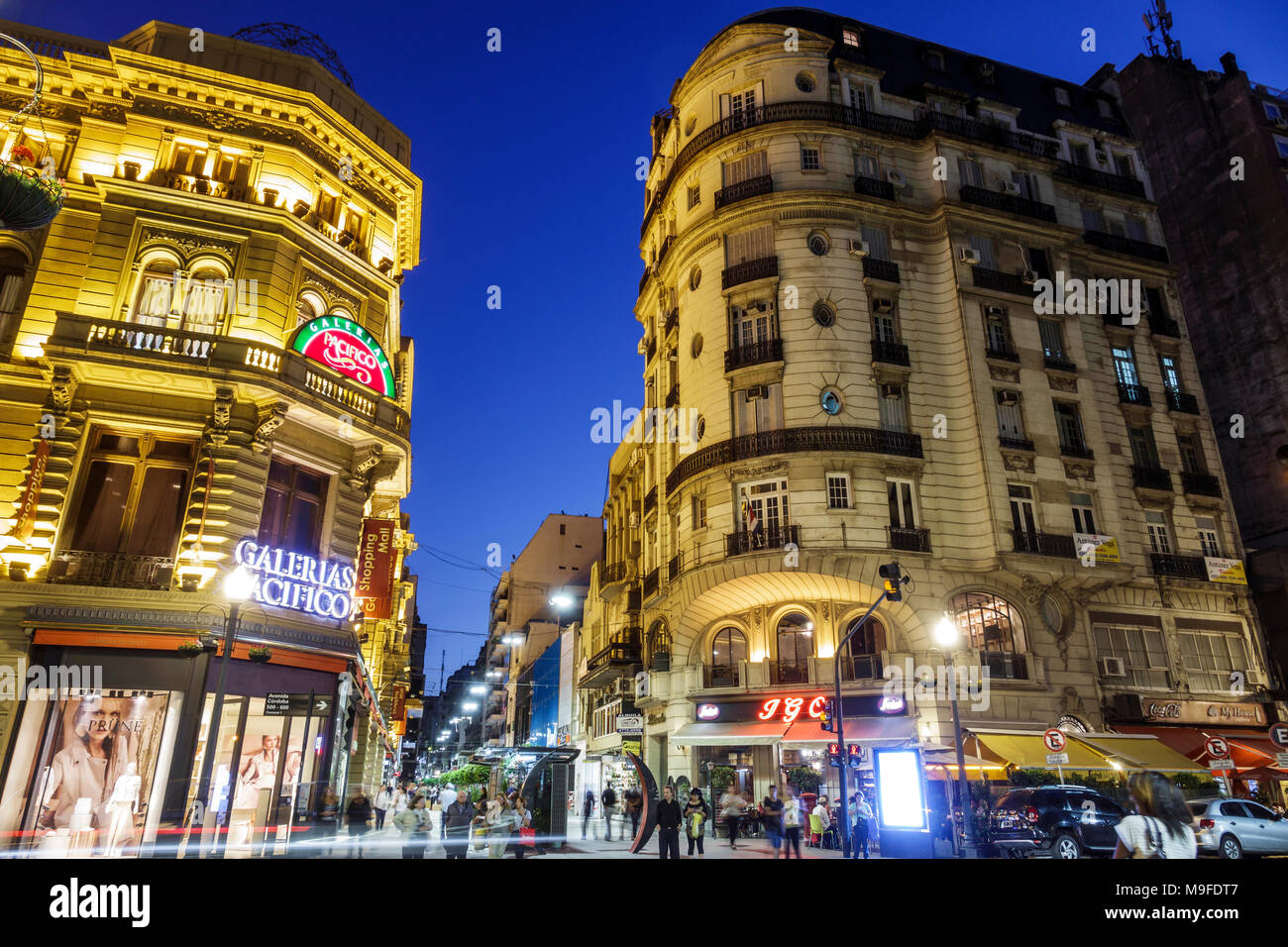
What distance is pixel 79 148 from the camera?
20.8 m

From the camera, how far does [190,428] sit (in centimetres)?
1898

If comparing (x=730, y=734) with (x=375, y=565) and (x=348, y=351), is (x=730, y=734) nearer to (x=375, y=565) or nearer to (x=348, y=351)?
(x=375, y=565)

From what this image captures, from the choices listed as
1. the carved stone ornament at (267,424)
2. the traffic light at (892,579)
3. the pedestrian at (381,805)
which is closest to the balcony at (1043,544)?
the traffic light at (892,579)

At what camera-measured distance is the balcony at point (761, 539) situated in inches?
1081

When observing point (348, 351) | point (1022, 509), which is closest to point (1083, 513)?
point (1022, 509)

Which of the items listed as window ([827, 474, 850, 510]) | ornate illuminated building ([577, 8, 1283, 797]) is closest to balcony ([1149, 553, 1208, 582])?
ornate illuminated building ([577, 8, 1283, 797])

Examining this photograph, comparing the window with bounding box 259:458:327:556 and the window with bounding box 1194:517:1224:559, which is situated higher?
the window with bounding box 1194:517:1224:559

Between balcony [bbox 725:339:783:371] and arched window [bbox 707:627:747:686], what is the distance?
35.5ft

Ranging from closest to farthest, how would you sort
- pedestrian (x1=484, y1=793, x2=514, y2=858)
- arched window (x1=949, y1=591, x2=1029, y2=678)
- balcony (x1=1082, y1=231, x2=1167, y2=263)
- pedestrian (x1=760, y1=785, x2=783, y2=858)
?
pedestrian (x1=484, y1=793, x2=514, y2=858)
pedestrian (x1=760, y1=785, x2=783, y2=858)
arched window (x1=949, y1=591, x2=1029, y2=678)
balcony (x1=1082, y1=231, x2=1167, y2=263)

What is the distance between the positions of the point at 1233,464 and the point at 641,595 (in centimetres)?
3161

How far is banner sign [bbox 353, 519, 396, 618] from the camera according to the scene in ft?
77.8

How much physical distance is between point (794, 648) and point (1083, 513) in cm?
1331

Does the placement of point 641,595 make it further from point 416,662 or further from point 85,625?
point 416,662

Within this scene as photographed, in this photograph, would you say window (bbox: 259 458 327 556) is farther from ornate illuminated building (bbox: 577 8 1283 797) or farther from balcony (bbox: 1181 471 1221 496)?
balcony (bbox: 1181 471 1221 496)
